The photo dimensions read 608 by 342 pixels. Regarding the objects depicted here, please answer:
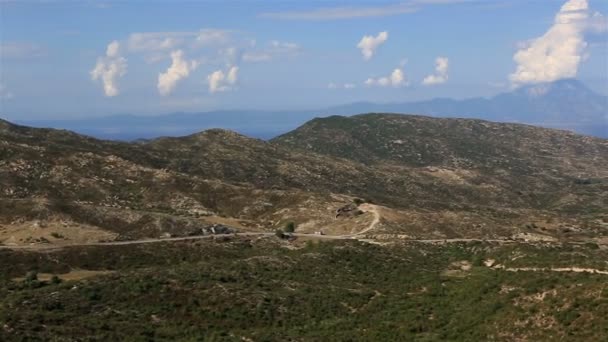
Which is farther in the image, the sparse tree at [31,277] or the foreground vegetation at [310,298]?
the sparse tree at [31,277]

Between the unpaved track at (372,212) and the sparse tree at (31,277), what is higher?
the sparse tree at (31,277)

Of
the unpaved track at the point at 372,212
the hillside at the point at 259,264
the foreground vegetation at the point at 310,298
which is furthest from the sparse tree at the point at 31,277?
the unpaved track at the point at 372,212

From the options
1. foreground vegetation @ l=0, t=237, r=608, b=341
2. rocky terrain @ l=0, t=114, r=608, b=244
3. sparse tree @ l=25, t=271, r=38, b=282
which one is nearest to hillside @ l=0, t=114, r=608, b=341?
foreground vegetation @ l=0, t=237, r=608, b=341

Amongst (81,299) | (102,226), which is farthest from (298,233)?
(81,299)

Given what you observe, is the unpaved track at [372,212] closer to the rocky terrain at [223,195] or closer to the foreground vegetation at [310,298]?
the rocky terrain at [223,195]

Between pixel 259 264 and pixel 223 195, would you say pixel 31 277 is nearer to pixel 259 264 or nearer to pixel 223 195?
pixel 259 264

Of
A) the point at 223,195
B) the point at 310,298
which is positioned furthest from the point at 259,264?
the point at 223,195

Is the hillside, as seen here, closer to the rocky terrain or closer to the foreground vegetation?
the foreground vegetation

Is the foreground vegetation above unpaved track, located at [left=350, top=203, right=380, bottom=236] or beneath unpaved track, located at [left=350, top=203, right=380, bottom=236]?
above
